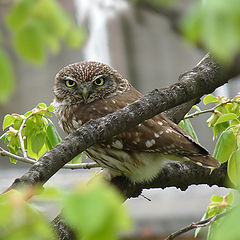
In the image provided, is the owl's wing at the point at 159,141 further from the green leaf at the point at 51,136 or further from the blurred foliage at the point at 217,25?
the blurred foliage at the point at 217,25

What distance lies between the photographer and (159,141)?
2740 mm

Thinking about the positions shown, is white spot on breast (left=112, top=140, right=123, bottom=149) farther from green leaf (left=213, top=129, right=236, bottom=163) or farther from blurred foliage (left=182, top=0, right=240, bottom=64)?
blurred foliage (left=182, top=0, right=240, bottom=64)

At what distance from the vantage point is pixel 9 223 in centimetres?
91

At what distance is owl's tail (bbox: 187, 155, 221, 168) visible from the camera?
254 cm

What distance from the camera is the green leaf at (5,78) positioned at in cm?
99

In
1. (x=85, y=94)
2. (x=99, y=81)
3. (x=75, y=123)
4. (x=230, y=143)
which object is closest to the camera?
(x=230, y=143)

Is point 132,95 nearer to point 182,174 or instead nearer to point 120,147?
point 120,147

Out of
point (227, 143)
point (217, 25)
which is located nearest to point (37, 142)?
point (227, 143)

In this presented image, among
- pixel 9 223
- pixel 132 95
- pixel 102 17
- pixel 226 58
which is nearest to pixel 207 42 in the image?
pixel 226 58

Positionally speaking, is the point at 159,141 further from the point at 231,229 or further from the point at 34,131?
the point at 231,229

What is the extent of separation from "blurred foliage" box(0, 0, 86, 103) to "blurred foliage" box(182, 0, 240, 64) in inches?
11.0

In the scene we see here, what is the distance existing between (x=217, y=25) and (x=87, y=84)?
7.64 ft

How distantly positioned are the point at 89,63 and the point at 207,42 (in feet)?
7.84

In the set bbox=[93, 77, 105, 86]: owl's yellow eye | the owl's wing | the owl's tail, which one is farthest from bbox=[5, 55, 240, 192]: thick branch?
bbox=[93, 77, 105, 86]: owl's yellow eye
